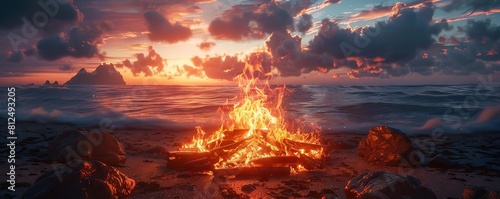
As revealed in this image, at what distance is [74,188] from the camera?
596cm

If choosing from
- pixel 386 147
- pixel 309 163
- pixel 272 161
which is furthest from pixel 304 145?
pixel 386 147

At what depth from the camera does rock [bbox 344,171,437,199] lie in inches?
236

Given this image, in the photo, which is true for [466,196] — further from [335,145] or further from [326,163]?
[335,145]

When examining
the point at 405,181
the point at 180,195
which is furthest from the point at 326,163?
the point at 180,195

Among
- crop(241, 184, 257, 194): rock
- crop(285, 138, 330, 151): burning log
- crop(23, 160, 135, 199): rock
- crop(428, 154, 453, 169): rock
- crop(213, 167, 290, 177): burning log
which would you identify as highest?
crop(23, 160, 135, 199): rock

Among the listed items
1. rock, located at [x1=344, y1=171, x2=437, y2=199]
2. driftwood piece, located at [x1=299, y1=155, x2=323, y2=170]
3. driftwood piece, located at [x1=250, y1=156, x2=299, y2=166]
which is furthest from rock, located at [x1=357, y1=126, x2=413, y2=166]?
rock, located at [x1=344, y1=171, x2=437, y2=199]

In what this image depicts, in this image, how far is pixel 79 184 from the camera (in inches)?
238

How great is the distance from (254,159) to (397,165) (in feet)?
14.8

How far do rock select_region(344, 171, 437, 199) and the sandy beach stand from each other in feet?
1.87

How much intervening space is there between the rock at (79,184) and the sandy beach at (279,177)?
72 centimetres

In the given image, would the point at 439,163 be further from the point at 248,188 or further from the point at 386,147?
the point at 248,188

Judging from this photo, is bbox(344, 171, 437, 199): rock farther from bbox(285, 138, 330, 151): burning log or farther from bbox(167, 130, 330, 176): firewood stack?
bbox(285, 138, 330, 151): burning log

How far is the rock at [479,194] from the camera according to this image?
5684mm

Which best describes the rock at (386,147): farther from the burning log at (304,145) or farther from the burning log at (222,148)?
the burning log at (222,148)
